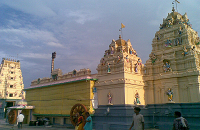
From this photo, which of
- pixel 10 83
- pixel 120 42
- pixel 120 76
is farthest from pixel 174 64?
pixel 10 83

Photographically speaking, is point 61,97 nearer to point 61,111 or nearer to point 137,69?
point 61,111

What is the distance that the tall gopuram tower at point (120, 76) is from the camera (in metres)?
20.6

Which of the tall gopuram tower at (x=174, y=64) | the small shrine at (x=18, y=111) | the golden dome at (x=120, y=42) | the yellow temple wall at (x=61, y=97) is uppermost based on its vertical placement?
the golden dome at (x=120, y=42)

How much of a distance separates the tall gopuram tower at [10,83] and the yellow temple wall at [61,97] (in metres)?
21.9

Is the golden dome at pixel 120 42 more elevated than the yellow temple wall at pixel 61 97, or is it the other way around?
the golden dome at pixel 120 42

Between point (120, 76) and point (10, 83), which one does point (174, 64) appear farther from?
point (10, 83)

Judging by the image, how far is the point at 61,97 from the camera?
1016 inches

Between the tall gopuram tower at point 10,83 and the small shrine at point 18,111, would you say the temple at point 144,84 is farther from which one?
the tall gopuram tower at point 10,83

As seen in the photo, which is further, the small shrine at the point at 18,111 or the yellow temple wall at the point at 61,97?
the small shrine at the point at 18,111

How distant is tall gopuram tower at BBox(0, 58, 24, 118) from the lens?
163ft

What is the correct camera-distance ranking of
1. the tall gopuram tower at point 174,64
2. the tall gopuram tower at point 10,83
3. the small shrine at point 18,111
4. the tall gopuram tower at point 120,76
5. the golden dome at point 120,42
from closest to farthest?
the tall gopuram tower at point 174,64 < the tall gopuram tower at point 120,76 < the golden dome at point 120,42 < the small shrine at point 18,111 < the tall gopuram tower at point 10,83

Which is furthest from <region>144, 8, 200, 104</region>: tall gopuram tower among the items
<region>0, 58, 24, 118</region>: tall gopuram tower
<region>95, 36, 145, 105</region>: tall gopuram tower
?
<region>0, 58, 24, 118</region>: tall gopuram tower

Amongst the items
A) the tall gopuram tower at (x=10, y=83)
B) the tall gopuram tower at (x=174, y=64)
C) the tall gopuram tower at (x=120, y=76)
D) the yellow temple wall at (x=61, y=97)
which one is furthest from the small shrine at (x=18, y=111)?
the tall gopuram tower at (x=10, y=83)

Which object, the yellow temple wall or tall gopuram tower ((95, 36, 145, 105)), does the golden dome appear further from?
the yellow temple wall
